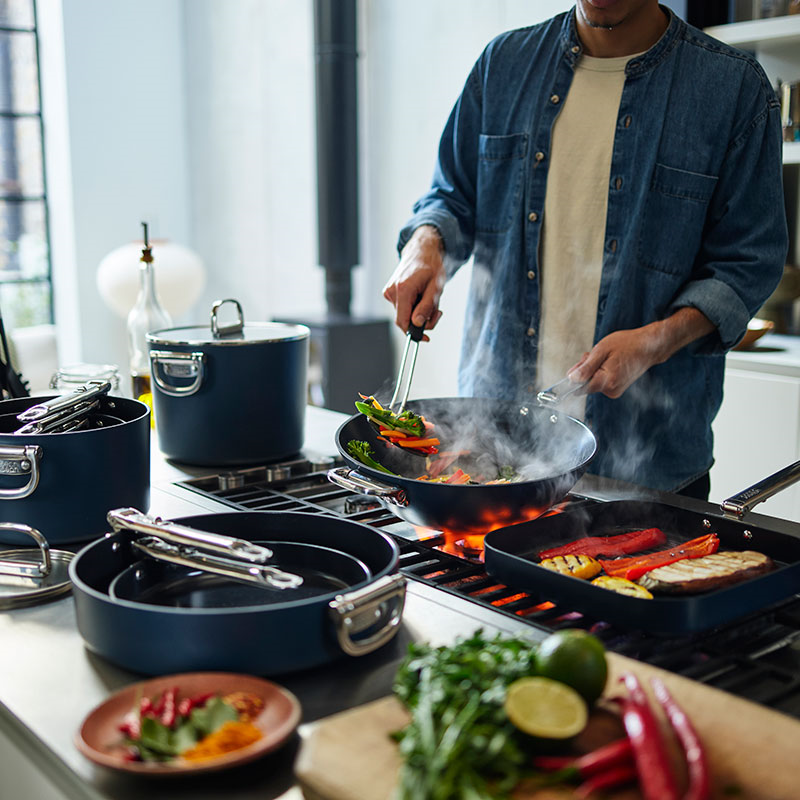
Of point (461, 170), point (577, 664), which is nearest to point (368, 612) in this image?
point (577, 664)

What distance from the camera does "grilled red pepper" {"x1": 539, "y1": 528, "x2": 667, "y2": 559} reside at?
117 centimetres

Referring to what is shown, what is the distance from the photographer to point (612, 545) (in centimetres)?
120

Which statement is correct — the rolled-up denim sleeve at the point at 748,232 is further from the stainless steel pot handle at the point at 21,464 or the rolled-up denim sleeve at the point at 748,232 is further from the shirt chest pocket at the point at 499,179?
the stainless steel pot handle at the point at 21,464

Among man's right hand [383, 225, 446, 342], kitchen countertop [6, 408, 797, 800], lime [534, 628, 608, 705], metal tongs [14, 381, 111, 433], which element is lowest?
kitchen countertop [6, 408, 797, 800]

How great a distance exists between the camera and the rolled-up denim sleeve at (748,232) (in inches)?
67.4

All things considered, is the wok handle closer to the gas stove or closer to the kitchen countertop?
the gas stove

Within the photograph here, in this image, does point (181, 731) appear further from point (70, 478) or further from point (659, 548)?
point (659, 548)

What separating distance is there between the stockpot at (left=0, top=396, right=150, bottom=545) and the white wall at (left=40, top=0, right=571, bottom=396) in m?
3.22

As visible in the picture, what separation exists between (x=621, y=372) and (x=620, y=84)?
2.19ft

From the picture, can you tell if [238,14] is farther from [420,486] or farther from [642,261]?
[420,486]

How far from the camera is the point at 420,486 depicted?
1158mm

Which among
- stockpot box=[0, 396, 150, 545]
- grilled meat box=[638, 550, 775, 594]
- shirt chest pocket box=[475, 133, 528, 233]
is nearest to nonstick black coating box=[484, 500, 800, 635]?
grilled meat box=[638, 550, 775, 594]

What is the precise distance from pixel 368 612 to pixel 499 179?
51.4 inches

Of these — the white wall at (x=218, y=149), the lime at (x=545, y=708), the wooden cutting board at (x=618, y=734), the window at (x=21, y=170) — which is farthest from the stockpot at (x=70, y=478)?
the window at (x=21, y=170)
